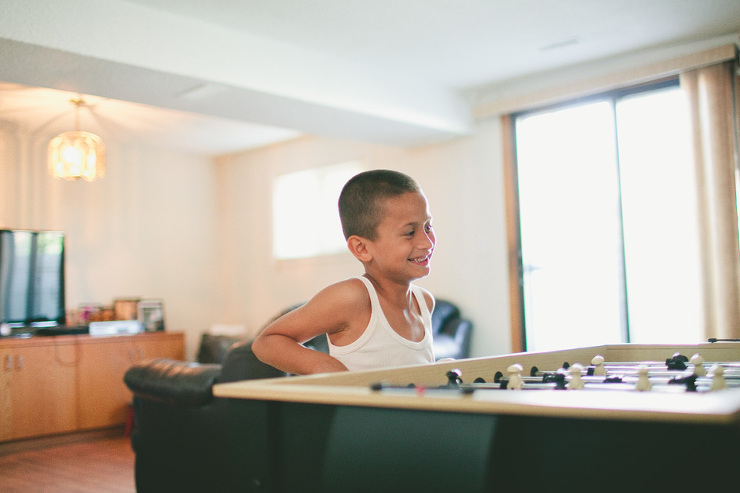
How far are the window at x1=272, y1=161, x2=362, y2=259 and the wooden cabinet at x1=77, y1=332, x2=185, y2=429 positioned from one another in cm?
176

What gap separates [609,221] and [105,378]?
4.19 metres

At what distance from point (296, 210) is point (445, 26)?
3226mm

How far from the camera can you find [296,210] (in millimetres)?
6914

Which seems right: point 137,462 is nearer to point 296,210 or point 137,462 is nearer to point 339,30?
point 339,30

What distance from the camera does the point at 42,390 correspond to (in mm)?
5211

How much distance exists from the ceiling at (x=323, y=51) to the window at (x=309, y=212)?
1.20 m

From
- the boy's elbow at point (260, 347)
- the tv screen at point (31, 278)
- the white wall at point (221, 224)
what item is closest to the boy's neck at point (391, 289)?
the boy's elbow at point (260, 347)

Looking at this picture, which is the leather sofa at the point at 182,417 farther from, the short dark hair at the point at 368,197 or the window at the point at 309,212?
the window at the point at 309,212

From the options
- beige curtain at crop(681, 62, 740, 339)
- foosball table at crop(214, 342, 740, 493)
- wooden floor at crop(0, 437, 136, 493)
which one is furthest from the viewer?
beige curtain at crop(681, 62, 740, 339)

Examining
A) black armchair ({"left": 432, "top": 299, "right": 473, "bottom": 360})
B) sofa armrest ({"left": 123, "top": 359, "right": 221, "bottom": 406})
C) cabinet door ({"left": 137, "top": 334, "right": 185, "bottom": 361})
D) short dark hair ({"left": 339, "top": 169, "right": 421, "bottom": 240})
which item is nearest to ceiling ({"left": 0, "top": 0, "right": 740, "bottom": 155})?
black armchair ({"left": 432, "top": 299, "right": 473, "bottom": 360})

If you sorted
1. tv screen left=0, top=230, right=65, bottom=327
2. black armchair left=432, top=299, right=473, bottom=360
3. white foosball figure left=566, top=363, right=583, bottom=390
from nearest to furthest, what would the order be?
white foosball figure left=566, top=363, right=583, bottom=390 → black armchair left=432, top=299, right=473, bottom=360 → tv screen left=0, top=230, right=65, bottom=327

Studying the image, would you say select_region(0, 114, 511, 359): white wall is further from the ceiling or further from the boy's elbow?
the boy's elbow

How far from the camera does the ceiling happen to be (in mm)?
3500

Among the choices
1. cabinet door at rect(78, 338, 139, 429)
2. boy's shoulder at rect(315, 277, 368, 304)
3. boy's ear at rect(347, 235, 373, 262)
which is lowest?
cabinet door at rect(78, 338, 139, 429)
